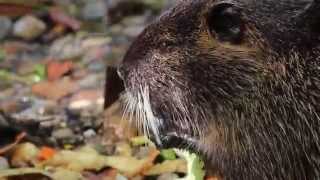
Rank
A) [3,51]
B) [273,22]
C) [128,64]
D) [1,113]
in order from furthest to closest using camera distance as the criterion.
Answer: [3,51], [1,113], [128,64], [273,22]

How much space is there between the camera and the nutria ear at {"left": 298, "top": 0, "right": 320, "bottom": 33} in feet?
8.70

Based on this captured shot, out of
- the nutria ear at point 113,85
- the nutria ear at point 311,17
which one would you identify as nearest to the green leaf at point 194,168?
the nutria ear at point 113,85

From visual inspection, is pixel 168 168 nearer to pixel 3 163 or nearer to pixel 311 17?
pixel 3 163

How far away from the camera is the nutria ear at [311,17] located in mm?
2650

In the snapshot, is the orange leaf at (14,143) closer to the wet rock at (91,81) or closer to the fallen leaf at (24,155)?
the fallen leaf at (24,155)

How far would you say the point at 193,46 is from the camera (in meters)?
2.86

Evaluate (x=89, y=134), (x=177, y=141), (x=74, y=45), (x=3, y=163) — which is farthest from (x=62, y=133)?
(x=74, y=45)

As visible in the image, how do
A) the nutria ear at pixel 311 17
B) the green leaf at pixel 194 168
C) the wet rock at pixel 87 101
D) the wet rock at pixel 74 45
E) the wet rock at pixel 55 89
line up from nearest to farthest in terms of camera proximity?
the nutria ear at pixel 311 17, the green leaf at pixel 194 168, the wet rock at pixel 87 101, the wet rock at pixel 55 89, the wet rock at pixel 74 45

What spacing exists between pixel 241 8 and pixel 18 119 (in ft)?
4.59

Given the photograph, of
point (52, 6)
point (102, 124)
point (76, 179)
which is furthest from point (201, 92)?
point (52, 6)

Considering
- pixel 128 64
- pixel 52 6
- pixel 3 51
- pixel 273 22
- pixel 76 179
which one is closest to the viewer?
pixel 273 22

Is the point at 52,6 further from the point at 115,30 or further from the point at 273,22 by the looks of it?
the point at 273,22

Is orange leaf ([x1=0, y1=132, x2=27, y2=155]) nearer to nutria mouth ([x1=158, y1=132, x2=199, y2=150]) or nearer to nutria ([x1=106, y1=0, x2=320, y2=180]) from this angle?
nutria mouth ([x1=158, y1=132, x2=199, y2=150])

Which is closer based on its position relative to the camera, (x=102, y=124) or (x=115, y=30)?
(x=102, y=124)
